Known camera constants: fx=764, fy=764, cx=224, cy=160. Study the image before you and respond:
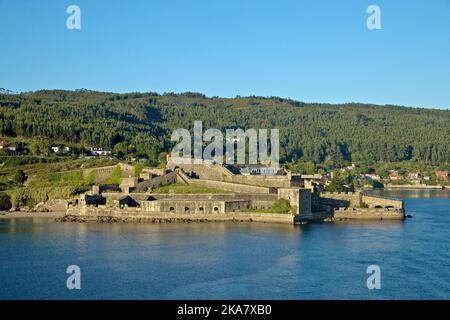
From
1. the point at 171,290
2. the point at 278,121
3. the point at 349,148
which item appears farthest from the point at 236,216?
the point at 278,121

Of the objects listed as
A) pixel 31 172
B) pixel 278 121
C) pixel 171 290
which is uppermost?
pixel 278 121

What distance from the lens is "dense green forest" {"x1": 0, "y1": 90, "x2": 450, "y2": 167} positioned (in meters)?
63.5

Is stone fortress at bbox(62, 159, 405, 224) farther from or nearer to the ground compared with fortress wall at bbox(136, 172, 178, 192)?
nearer to the ground

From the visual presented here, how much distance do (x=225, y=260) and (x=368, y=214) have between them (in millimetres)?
13733

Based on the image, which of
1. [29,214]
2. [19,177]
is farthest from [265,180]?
[19,177]

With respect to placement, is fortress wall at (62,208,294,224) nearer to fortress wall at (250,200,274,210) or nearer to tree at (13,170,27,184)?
fortress wall at (250,200,274,210)

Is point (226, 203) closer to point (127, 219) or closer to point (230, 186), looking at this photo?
point (230, 186)

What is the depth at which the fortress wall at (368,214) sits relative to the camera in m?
36.0

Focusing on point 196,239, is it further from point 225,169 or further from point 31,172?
point 31,172

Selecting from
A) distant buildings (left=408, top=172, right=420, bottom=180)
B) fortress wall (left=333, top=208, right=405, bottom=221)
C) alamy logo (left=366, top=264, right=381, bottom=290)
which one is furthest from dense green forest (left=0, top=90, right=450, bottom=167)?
alamy logo (left=366, top=264, right=381, bottom=290)

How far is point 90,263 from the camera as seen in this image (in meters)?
24.1

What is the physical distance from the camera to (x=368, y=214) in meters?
36.2

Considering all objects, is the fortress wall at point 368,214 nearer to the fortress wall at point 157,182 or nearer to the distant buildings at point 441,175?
the fortress wall at point 157,182
